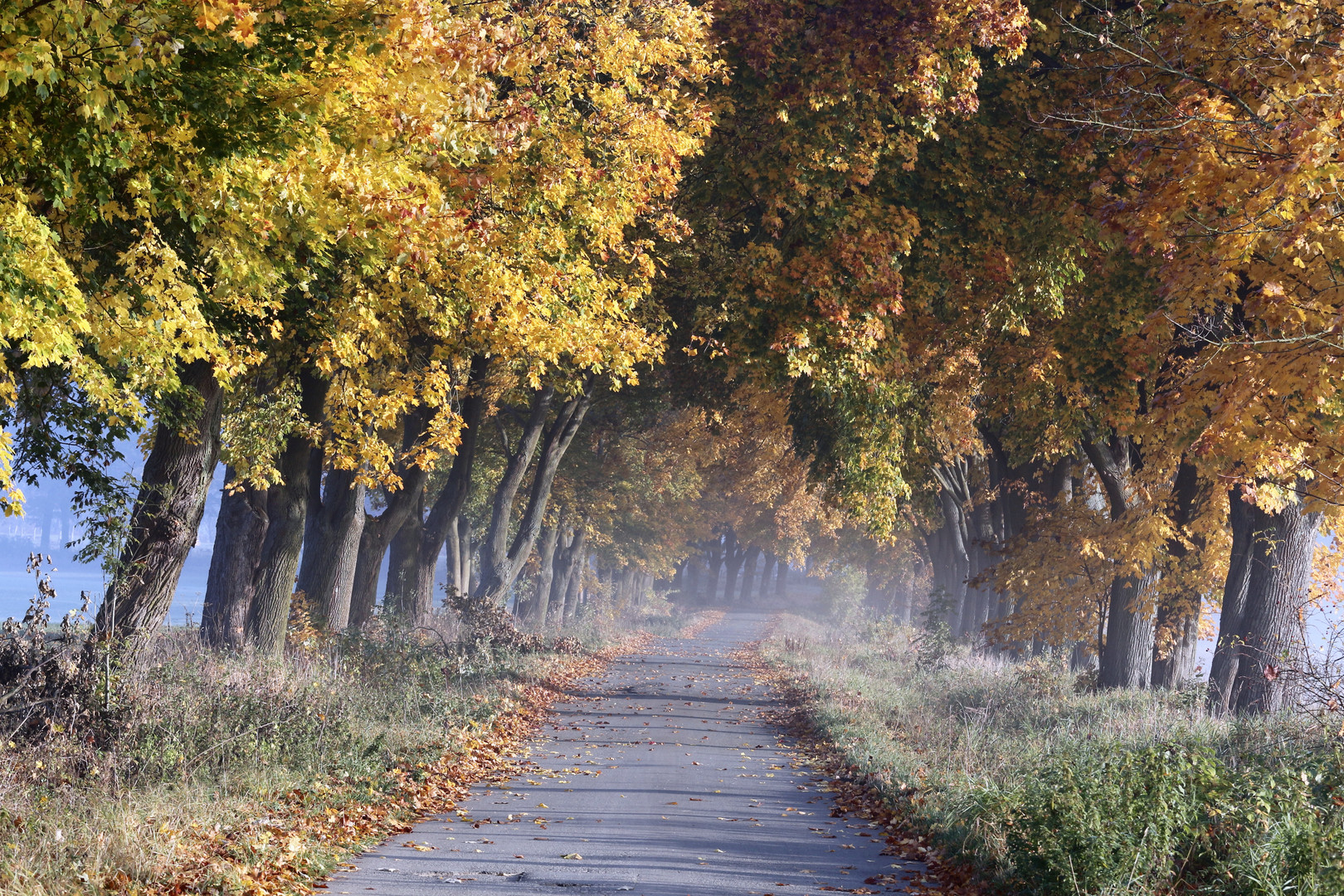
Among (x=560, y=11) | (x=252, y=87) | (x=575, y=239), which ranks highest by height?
(x=560, y=11)

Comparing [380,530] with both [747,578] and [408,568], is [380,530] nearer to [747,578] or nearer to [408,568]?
[408,568]

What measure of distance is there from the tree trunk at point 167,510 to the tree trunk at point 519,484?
12.4m

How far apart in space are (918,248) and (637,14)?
17.6ft

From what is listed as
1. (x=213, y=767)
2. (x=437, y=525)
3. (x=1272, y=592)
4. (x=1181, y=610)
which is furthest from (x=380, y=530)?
(x=1272, y=592)

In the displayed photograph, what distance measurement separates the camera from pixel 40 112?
7480 mm

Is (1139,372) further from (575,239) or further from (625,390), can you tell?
(625,390)

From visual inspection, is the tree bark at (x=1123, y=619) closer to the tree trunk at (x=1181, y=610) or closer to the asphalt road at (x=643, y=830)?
the tree trunk at (x=1181, y=610)

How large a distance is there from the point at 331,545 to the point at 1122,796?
626 inches

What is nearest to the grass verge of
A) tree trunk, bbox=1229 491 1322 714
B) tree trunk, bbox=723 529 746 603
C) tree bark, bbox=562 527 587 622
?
tree trunk, bbox=1229 491 1322 714

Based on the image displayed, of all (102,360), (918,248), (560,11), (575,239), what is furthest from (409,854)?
(918,248)

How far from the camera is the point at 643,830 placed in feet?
31.9

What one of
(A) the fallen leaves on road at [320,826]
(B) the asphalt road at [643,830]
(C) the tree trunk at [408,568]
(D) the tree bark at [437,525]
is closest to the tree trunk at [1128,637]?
(B) the asphalt road at [643,830]

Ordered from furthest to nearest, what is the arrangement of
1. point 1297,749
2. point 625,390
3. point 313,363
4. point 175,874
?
point 625,390 < point 313,363 < point 1297,749 < point 175,874

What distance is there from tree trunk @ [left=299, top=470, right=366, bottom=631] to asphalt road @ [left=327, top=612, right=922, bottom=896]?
607 centimetres
